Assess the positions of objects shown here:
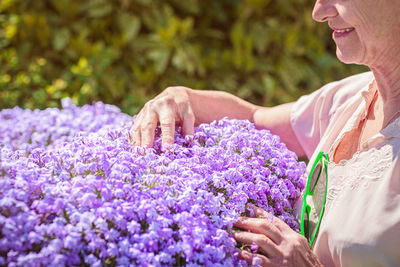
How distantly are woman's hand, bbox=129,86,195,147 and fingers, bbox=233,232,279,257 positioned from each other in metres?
0.56

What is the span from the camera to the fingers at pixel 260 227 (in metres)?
1.70

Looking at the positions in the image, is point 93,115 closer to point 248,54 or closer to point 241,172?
point 241,172

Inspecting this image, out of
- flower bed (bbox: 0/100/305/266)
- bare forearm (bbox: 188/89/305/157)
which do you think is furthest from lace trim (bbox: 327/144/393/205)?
bare forearm (bbox: 188/89/305/157)

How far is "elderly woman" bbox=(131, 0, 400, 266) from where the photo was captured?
1670 millimetres

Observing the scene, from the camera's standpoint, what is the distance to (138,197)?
1588 millimetres

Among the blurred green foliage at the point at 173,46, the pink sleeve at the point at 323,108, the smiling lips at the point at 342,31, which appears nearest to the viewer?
the smiling lips at the point at 342,31

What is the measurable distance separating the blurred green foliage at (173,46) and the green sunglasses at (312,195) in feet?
8.07

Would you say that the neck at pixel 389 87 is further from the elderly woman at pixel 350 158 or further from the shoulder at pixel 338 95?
the shoulder at pixel 338 95

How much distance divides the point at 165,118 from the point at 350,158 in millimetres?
824

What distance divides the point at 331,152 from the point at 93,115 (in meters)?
1.44

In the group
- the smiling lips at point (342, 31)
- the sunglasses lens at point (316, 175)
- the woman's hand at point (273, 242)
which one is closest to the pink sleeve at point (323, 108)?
the sunglasses lens at point (316, 175)

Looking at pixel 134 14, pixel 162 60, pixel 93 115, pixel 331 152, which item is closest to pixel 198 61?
pixel 162 60

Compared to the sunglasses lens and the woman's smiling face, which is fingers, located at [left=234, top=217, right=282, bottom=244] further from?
the woman's smiling face

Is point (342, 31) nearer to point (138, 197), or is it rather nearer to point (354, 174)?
point (354, 174)
